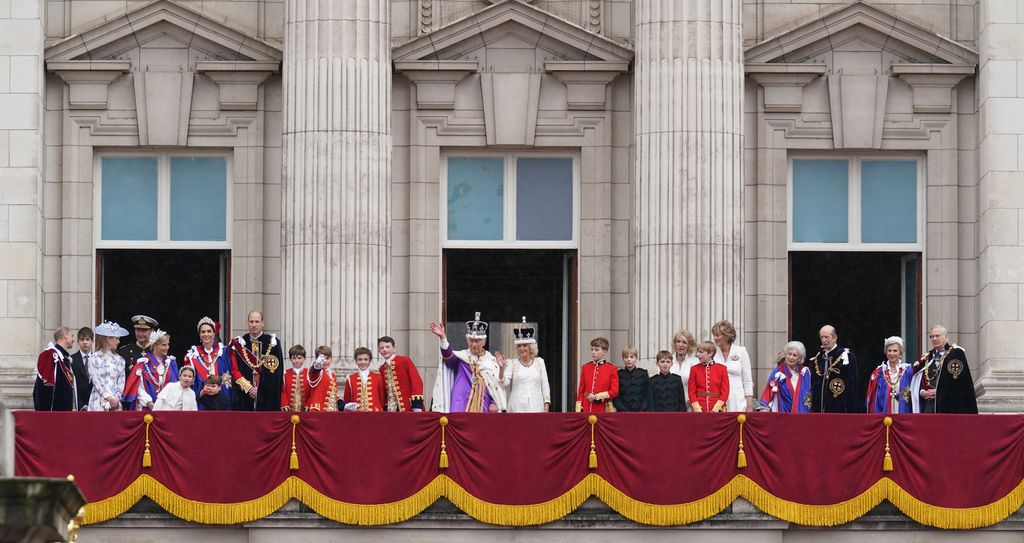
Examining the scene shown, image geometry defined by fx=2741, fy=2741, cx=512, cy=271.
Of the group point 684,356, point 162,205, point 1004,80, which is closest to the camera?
point 684,356

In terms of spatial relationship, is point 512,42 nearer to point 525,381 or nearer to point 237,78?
point 237,78

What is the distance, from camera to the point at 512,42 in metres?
44.5

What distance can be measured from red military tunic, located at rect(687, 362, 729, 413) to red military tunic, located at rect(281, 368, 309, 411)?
5.46 metres

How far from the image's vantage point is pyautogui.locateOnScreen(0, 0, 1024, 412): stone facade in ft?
143

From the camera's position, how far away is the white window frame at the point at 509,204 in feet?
146

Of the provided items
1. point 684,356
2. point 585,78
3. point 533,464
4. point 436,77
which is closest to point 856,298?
point 585,78

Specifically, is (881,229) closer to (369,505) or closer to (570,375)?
(570,375)

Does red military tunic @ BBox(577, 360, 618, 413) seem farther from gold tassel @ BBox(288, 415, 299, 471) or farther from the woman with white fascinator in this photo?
gold tassel @ BBox(288, 415, 299, 471)

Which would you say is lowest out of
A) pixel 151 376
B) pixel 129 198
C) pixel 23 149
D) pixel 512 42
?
pixel 151 376

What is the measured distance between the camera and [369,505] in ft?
121

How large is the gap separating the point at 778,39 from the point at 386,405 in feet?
33.0

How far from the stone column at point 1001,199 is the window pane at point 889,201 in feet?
4.06

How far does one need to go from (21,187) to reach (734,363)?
12131 mm

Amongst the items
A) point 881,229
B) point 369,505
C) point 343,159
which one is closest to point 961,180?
point 881,229
